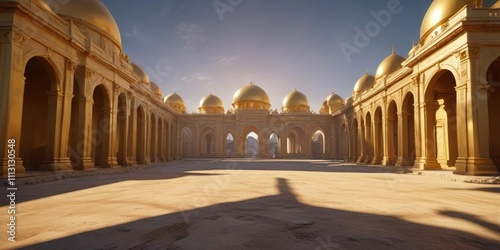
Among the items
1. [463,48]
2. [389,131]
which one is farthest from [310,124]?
[463,48]

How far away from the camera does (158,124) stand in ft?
107

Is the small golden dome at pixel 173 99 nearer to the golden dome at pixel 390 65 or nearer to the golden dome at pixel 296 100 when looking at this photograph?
the golden dome at pixel 296 100

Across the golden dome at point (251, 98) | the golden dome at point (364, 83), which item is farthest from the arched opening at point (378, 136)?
the golden dome at point (251, 98)

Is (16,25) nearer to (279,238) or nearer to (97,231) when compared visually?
(97,231)

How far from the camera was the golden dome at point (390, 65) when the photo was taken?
1096 inches

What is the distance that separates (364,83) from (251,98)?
58.5 feet

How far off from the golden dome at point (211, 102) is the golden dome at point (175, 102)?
13.0 ft

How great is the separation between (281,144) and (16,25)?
3685cm

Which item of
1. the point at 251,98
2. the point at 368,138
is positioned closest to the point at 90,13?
the point at 368,138

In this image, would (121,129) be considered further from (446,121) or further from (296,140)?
(296,140)

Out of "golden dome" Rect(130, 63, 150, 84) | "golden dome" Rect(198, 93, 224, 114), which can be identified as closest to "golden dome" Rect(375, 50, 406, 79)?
"golden dome" Rect(130, 63, 150, 84)

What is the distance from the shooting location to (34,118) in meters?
15.3

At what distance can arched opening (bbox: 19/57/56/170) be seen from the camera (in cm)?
1491

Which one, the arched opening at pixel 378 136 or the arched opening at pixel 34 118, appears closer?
the arched opening at pixel 34 118
